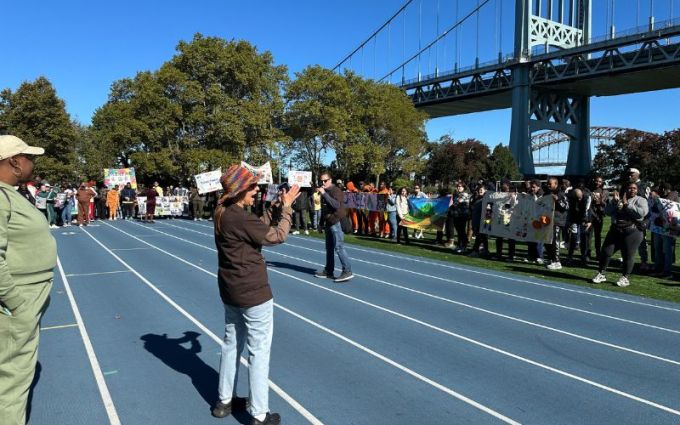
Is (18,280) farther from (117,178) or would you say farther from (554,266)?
(117,178)

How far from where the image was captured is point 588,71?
181 ft

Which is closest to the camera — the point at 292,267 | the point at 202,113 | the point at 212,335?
the point at 212,335

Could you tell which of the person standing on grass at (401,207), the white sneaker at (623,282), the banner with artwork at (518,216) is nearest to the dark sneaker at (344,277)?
the white sneaker at (623,282)

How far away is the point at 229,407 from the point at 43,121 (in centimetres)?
4582

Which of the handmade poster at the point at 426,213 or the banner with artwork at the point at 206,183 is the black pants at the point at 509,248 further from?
the banner with artwork at the point at 206,183

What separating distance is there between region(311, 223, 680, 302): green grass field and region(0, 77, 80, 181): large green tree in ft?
114

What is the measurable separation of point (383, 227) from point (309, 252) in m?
4.98

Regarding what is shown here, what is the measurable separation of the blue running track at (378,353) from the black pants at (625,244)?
3.01 ft

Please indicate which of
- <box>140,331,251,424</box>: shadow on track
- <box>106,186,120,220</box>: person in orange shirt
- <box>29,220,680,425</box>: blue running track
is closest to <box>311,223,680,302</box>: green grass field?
<box>29,220,680,425</box>: blue running track

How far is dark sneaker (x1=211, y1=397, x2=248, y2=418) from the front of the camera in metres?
3.98

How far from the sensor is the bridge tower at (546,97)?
5866 centimetres

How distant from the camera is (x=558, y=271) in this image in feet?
36.9

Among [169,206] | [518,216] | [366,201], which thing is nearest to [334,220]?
[518,216]

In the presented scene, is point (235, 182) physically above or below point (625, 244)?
above
